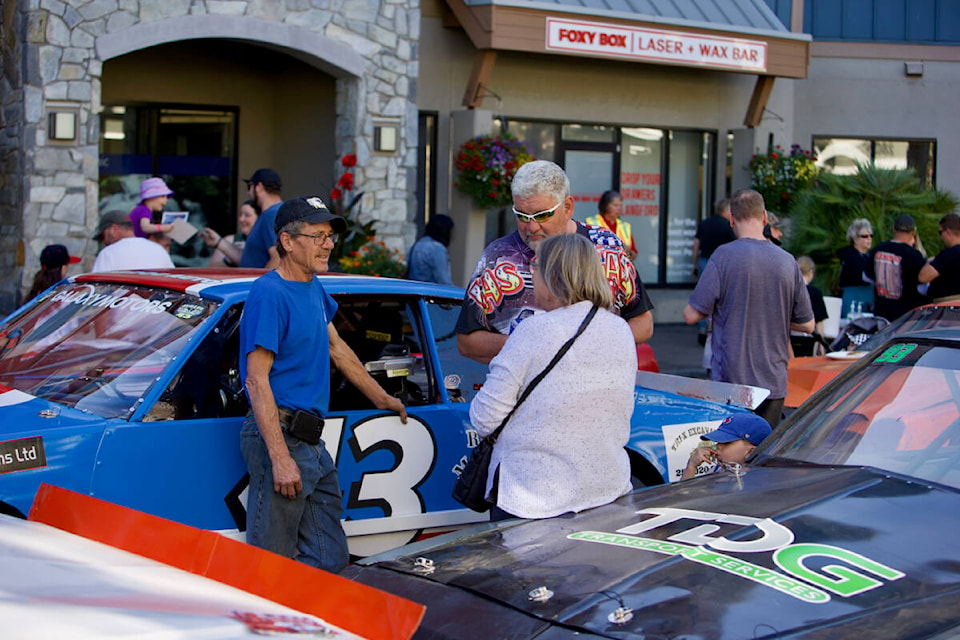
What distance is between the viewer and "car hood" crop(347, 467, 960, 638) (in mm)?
2764

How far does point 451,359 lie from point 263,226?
2535mm

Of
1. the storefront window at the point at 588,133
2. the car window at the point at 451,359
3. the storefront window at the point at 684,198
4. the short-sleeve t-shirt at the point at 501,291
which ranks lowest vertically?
the car window at the point at 451,359

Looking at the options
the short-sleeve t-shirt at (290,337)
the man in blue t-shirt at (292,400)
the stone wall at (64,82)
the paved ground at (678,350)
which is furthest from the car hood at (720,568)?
the paved ground at (678,350)

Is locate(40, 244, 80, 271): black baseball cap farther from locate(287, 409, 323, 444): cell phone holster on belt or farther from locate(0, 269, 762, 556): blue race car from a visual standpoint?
locate(287, 409, 323, 444): cell phone holster on belt

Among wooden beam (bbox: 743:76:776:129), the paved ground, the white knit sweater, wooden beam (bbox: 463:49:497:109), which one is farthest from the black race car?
wooden beam (bbox: 743:76:776:129)

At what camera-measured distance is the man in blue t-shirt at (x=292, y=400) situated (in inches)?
175

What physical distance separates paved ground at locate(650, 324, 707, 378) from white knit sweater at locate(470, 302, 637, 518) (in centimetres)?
888

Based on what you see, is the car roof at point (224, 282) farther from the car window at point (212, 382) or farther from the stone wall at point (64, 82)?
the stone wall at point (64, 82)

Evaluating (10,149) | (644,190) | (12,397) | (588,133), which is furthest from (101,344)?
(644,190)

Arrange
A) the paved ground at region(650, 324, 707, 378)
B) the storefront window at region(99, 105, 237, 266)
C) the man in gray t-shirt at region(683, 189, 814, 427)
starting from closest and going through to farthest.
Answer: the man in gray t-shirt at region(683, 189, 814, 427) < the paved ground at region(650, 324, 707, 378) < the storefront window at region(99, 105, 237, 266)

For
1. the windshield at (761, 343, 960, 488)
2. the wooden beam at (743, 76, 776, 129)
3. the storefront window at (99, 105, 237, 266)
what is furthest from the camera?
the wooden beam at (743, 76, 776, 129)

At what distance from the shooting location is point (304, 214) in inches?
185

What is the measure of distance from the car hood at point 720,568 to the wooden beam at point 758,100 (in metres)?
13.7

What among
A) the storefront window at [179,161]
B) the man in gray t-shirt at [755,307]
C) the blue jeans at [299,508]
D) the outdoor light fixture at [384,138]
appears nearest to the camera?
the blue jeans at [299,508]
